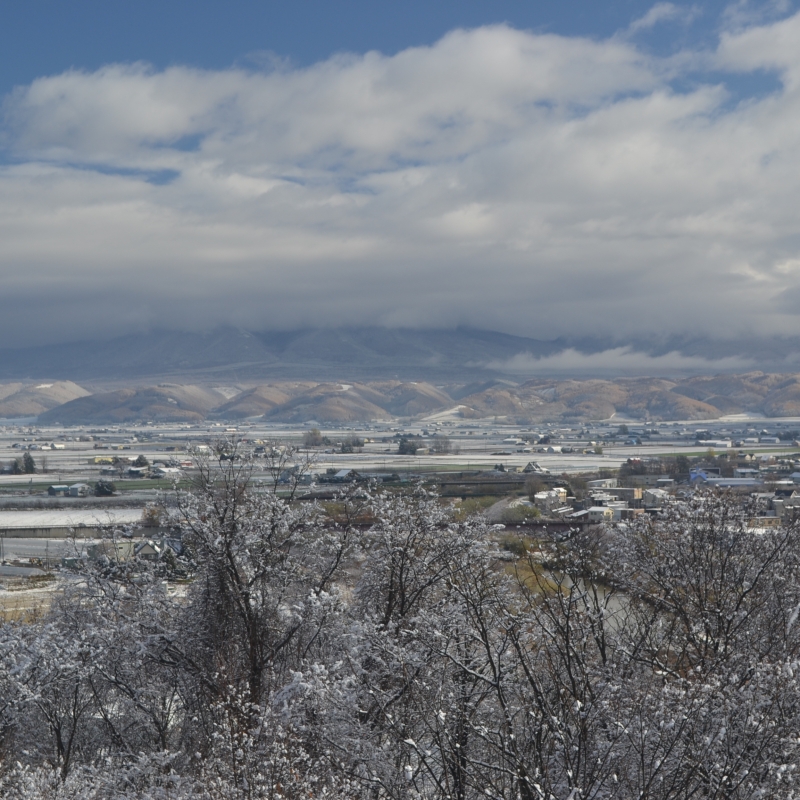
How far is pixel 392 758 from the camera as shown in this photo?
628 centimetres

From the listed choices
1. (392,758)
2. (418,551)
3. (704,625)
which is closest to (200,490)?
(418,551)

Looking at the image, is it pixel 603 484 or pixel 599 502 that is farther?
pixel 603 484

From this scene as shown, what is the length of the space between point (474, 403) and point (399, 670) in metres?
166

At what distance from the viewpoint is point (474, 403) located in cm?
17388

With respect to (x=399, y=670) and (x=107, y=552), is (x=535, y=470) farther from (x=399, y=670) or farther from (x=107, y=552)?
(x=399, y=670)

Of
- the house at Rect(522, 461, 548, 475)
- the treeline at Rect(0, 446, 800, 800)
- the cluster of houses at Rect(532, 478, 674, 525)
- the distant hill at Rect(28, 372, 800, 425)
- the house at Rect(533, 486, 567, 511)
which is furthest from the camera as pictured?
the distant hill at Rect(28, 372, 800, 425)

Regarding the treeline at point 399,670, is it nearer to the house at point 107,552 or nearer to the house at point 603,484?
the house at point 107,552

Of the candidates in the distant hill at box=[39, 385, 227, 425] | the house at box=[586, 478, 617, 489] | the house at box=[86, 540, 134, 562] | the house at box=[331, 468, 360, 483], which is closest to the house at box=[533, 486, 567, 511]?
the house at box=[586, 478, 617, 489]

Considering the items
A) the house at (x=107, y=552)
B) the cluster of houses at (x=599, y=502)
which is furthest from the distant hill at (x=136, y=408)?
the house at (x=107, y=552)

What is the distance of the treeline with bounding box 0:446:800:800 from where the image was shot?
5469 mm

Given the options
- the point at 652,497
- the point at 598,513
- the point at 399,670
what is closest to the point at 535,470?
the point at 652,497

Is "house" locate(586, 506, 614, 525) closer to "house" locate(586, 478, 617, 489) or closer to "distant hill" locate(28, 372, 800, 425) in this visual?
"house" locate(586, 478, 617, 489)

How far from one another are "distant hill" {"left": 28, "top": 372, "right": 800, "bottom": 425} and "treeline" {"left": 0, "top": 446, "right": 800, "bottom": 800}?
434ft

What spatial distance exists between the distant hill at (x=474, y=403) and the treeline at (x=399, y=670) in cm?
13240
